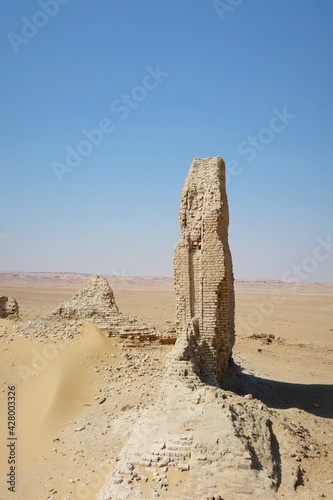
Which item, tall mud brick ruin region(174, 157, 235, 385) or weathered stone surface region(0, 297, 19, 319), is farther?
weathered stone surface region(0, 297, 19, 319)

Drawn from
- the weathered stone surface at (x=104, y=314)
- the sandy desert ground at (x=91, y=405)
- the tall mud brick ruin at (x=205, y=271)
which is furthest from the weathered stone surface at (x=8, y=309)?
the tall mud brick ruin at (x=205, y=271)

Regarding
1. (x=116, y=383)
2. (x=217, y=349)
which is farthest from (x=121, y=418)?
(x=217, y=349)

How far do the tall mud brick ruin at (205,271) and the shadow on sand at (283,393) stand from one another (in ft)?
3.36

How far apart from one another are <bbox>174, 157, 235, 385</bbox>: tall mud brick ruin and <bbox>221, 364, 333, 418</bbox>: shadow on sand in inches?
40.3

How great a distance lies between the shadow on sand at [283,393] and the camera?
13.2 m

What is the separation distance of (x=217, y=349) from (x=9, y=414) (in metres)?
5.96

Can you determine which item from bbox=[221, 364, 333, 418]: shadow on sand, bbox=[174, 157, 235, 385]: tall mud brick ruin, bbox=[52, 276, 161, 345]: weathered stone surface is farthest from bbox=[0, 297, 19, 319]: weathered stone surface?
bbox=[221, 364, 333, 418]: shadow on sand

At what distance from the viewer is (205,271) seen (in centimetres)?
1216

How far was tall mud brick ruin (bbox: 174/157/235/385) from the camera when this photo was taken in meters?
11.9

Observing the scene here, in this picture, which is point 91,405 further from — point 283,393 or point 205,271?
point 283,393

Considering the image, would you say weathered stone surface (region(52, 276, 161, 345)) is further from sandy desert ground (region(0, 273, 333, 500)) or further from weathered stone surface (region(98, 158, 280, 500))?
weathered stone surface (region(98, 158, 280, 500))

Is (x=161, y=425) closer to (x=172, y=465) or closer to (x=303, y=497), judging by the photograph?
(x=172, y=465)

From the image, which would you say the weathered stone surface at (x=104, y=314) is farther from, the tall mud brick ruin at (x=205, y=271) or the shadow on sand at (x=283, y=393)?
the tall mud brick ruin at (x=205, y=271)

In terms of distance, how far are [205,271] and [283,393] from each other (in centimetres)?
588
